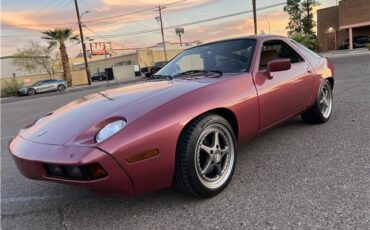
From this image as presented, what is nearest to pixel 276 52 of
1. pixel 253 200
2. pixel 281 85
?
pixel 281 85

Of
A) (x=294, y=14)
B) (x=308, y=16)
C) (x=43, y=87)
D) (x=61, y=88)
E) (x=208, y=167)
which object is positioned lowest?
(x=61, y=88)

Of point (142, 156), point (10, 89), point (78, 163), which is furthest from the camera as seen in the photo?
point (10, 89)

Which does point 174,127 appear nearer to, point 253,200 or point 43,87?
point 253,200

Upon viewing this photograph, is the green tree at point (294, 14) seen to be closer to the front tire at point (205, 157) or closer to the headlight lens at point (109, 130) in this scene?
the front tire at point (205, 157)

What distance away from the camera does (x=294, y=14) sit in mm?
64062

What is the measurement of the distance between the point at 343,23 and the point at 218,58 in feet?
135

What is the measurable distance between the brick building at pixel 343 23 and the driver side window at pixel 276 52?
3832cm

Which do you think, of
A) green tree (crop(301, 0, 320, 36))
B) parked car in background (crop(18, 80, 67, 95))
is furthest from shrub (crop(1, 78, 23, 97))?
green tree (crop(301, 0, 320, 36))

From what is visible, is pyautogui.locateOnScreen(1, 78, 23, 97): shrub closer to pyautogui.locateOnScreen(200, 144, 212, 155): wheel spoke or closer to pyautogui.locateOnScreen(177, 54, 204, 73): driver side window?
pyautogui.locateOnScreen(177, 54, 204, 73): driver side window

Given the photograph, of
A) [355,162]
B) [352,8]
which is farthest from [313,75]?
[352,8]

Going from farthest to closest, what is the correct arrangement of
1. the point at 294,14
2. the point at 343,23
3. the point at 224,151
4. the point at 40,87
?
the point at 294,14, the point at 343,23, the point at 40,87, the point at 224,151

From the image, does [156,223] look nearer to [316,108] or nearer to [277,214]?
[277,214]

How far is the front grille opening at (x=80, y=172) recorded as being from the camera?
7.90 ft

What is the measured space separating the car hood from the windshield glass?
1.72 feet
